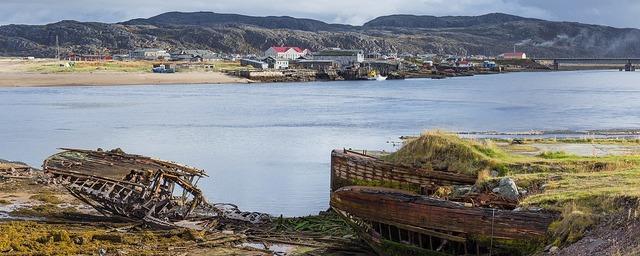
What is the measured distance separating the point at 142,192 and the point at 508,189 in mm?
11436

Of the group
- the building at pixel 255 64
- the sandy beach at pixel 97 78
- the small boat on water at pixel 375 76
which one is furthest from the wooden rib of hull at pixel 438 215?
the building at pixel 255 64

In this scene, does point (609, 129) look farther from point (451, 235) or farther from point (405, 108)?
point (451, 235)

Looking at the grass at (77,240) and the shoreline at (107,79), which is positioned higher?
the grass at (77,240)

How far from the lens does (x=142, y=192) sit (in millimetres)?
24812

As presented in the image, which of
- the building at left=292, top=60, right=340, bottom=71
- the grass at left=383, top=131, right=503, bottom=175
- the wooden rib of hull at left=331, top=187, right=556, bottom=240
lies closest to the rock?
the wooden rib of hull at left=331, top=187, right=556, bottom=240

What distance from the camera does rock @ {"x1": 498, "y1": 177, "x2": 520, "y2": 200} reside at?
1997 centimetres

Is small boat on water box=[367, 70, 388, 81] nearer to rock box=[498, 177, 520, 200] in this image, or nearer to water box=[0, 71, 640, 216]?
water box=[0, 71, 640, 216]

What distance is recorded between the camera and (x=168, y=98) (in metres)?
105

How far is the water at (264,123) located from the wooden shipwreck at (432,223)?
8021 mm

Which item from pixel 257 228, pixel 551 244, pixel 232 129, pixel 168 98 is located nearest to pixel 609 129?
pixel 232 129

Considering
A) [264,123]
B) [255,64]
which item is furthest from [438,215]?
[255,64]

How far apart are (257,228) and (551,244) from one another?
1089cm

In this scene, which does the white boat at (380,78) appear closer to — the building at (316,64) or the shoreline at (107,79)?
the building at (316,64)

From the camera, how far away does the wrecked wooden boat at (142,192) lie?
24.6 metres
